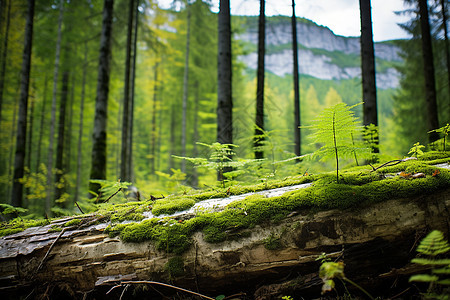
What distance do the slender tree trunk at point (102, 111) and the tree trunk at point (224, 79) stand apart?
416cm

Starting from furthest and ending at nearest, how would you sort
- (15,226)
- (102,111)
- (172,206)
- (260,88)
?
(260,88), (102,111), (15,226), (172,206)

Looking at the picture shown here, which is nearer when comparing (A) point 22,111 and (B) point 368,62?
(B) point 368,62

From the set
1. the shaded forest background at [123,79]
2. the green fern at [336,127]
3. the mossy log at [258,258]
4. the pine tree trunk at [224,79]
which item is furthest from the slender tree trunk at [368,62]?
the mossy log at [258,258]

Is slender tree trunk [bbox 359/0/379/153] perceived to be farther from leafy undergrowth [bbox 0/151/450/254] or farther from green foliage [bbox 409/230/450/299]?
green foliage [bbox 409/230/450/299]

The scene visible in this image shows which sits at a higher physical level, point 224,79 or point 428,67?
point 428,67

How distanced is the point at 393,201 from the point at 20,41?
17.6 meters

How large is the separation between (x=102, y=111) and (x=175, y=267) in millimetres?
6805

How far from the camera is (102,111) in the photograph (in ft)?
24.4

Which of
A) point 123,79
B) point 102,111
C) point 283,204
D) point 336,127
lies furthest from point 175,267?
point 123,79

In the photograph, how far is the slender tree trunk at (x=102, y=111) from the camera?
7234mm

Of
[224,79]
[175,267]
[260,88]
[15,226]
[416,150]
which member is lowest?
[175,267]

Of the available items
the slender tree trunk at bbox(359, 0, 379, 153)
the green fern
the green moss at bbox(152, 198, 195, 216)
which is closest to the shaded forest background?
the slender tree trunk at bbox(359, 0, 379, 153)

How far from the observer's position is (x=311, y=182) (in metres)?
2.88

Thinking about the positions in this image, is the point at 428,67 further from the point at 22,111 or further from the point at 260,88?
the point at 22,111
